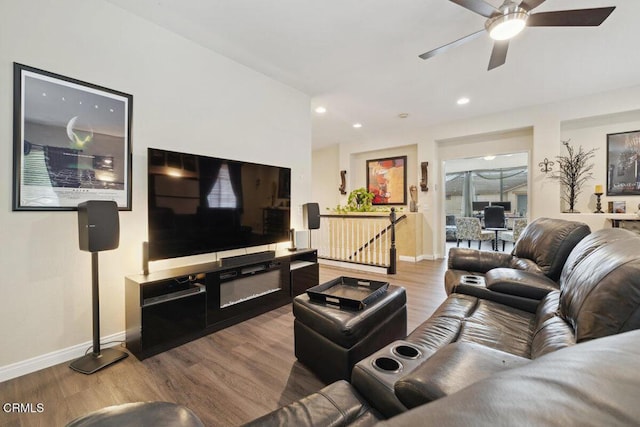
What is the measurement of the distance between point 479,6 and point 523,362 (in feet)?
7.74

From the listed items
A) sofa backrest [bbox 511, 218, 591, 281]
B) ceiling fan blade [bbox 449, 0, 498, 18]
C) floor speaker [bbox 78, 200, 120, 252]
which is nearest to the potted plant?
sofa backrest [bbox 511, 218, 591, 281]

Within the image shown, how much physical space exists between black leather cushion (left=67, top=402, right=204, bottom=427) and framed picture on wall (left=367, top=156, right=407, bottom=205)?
6.30 metres

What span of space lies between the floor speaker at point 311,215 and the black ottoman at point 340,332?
77.3 inches

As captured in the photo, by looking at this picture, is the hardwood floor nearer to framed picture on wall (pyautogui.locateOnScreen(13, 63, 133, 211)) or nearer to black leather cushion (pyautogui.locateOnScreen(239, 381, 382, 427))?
black leather cushion (pyautogui.locateOnScreen(239, 381, 382, 427))

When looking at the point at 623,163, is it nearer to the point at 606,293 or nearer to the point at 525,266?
the point at 525,266

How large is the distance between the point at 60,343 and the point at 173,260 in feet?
3.12

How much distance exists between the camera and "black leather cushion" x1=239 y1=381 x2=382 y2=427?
0.92 meters

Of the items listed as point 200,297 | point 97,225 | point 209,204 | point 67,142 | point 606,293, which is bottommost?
point 200,297

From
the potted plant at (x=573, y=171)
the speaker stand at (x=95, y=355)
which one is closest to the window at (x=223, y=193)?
the speaker stand at (x=95, y=355)

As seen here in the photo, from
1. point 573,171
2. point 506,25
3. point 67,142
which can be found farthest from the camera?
point 573,171

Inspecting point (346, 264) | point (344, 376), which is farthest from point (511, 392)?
point (346, 264)

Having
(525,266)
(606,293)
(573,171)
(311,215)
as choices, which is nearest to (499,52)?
(525,266)

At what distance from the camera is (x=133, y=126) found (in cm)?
238

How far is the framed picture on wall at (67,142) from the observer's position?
189 cm
